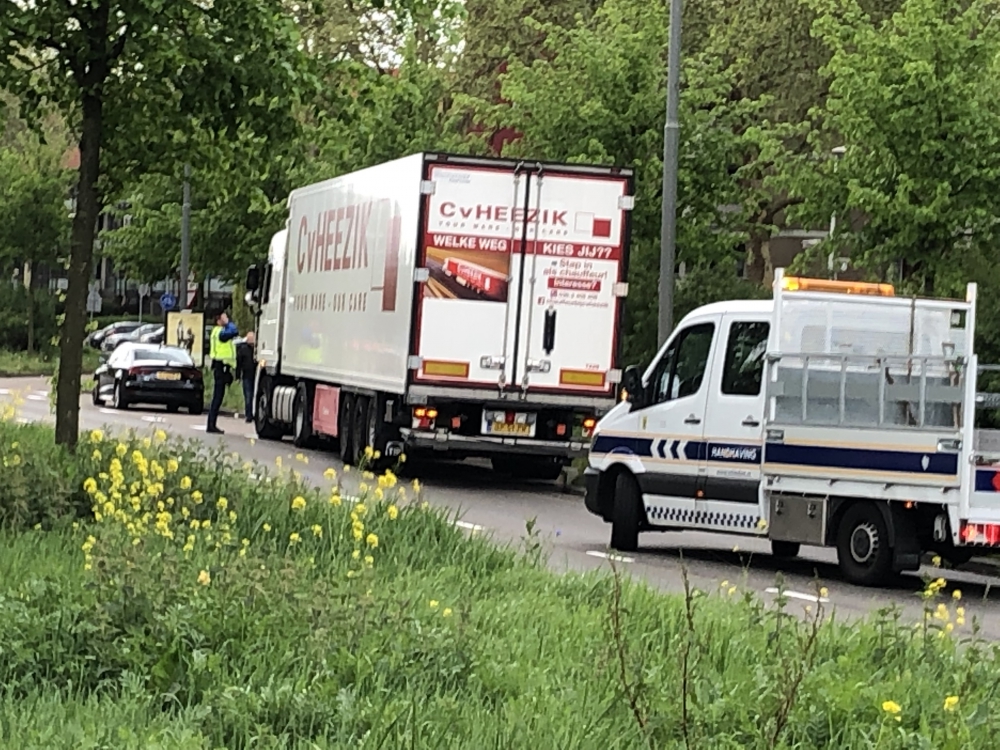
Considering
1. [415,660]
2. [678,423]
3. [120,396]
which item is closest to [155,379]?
[120,396]

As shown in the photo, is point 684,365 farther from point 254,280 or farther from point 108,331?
point 108,331

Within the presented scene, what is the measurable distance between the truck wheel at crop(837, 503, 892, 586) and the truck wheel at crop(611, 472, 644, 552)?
204 cm

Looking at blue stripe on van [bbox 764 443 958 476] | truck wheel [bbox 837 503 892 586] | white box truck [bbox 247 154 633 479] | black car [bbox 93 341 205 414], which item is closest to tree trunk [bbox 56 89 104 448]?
blue stripe on van [bbox 764 443 958 476]

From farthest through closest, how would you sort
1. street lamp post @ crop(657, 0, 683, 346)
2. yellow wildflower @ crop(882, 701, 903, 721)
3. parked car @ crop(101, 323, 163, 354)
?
parked car @ crop(101, 323, 163, 354) → street lamp post @ crop(657, 0, 683, 346) → yellow wildflower @ crop(882, 701, 903, 721)

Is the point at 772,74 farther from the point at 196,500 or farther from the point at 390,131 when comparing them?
the point at 196,500

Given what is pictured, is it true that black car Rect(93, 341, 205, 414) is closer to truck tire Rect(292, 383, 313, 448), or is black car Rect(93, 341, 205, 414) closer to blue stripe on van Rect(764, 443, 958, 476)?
truck tire Rect(292, 383, 313, 448)

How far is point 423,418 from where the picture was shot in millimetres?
22141

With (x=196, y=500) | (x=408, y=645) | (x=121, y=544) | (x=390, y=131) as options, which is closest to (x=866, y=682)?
(x=408, y=645)

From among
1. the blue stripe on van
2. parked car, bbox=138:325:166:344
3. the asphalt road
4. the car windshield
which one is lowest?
the asphalt road

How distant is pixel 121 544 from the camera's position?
899 cm

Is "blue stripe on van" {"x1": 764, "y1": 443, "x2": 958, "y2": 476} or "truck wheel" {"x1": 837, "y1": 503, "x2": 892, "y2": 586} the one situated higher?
"blue stripe on van" {"x1": 764, "y1": 443, "x2": 958, "y2": 476}

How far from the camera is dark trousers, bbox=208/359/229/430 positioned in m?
30.4

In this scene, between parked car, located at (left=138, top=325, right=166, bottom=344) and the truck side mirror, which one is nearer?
the truck side mirror

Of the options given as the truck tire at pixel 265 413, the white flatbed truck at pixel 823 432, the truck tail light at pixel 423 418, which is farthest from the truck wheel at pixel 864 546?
the truck tire at pixel 265 413
